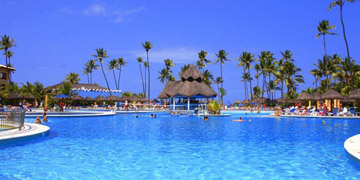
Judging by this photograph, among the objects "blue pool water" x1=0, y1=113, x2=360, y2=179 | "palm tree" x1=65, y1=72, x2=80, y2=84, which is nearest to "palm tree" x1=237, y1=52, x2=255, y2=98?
"palm tree" x1=65, y1=72, x2=80, y2=84

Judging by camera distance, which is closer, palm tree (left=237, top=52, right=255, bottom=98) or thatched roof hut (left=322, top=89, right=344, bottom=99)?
thatched roof hut (left=322, top=89, right=344, bottom=99)

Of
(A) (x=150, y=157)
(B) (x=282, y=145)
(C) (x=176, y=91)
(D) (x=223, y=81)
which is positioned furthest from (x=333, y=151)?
(D) (x=223, y=81)

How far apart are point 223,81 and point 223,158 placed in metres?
74.3

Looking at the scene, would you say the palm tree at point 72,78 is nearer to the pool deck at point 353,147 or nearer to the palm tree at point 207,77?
the palm tree at point 207,77

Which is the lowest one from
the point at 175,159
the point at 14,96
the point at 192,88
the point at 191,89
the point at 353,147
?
the point at 175,159

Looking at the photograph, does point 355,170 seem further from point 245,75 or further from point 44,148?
point 245,75

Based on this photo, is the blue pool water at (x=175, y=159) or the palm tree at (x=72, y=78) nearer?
the blue pool water at (x=175, y=159)

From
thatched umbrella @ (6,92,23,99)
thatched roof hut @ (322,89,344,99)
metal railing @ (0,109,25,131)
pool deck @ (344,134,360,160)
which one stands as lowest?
pool deck @ (344,134,360,160)

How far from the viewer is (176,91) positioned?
151 feet

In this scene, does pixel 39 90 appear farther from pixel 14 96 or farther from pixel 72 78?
pixel 72 78

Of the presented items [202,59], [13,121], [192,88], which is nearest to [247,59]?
[202,59]

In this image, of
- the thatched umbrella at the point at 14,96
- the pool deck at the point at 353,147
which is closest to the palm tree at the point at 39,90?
the thatched umbrella at the point at 14,96

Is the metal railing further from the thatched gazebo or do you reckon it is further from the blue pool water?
the thatched gazebo

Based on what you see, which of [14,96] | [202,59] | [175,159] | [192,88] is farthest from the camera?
[202,59]
